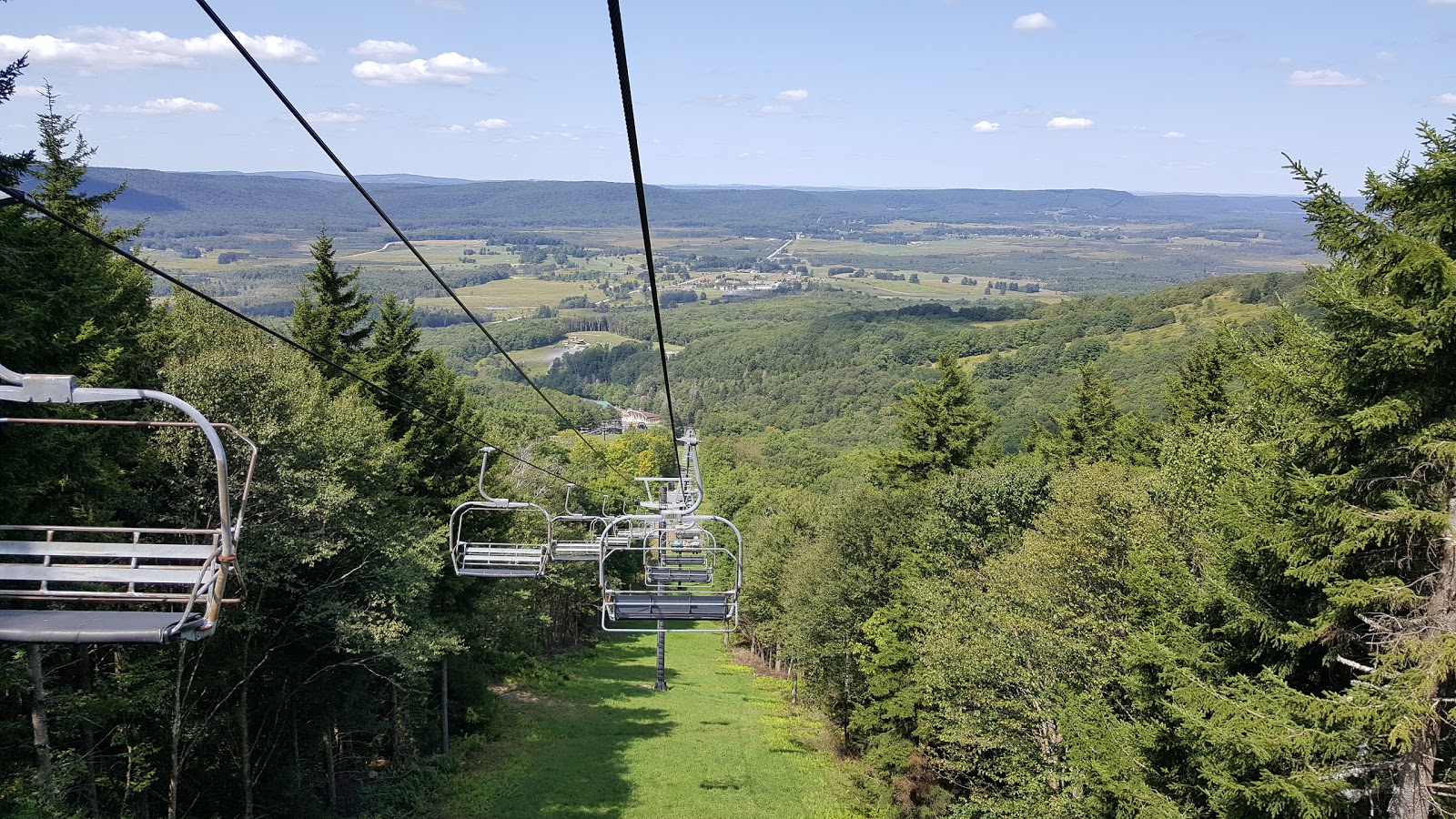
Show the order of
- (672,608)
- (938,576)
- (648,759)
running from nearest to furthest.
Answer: (672,608) < (938,576) < (648,759)

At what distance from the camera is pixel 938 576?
90.8 feet

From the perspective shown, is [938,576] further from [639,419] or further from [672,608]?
[639,419]

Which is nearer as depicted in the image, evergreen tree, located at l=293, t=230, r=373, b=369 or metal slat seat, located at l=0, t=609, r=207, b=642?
metal slat seat, located at l=0, t=609, r=207, b=642

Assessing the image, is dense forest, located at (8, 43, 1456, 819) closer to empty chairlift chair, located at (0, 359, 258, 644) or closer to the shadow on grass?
the shadow on grass

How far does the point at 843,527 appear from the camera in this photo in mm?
31484

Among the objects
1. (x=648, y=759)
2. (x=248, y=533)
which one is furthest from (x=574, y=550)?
(x=648, y=759)

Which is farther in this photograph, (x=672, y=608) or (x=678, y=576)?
(x=678, y=576)

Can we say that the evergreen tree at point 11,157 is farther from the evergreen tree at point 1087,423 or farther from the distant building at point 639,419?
the distant building at point 639,419

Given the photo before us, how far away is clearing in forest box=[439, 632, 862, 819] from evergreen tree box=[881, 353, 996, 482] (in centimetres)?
1163

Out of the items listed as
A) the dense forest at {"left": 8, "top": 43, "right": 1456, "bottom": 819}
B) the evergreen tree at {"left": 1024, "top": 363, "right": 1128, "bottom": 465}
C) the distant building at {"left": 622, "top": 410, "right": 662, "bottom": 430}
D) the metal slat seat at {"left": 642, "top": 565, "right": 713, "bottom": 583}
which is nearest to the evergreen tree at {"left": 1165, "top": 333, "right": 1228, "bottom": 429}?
the dense forest at {"left": 8, "top": 43, "right": 1456, "bottom": 819}

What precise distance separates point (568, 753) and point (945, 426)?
1858cm

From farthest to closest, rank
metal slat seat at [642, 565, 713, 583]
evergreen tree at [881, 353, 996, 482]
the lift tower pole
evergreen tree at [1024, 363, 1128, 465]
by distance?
evergreen tree at [1024, 363, 1128, 465] → evergreen tree at [881, 353, 996, 482] → metal slat seat at [642, 565, 713, 583] → the lift tower pole

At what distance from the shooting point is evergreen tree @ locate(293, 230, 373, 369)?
91.5 ft

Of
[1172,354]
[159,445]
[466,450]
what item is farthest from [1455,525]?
[1172,354]
